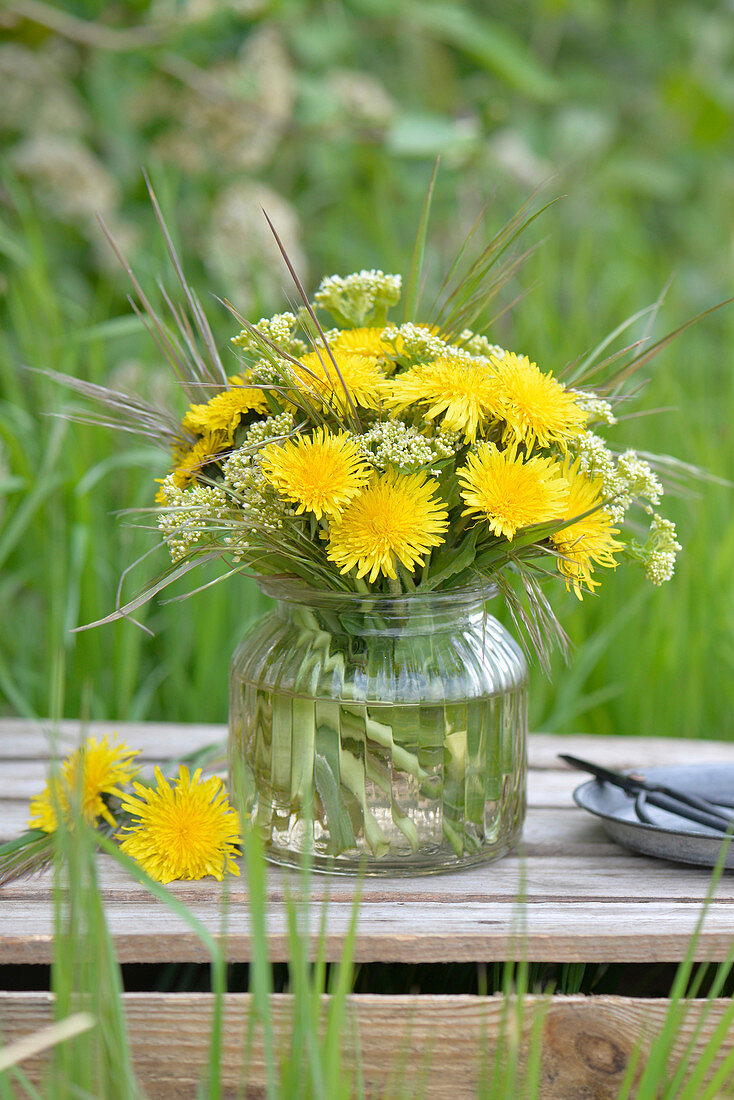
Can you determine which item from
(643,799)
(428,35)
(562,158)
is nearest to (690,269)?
(562,158)

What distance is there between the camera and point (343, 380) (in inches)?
27.2

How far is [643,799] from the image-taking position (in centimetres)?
85

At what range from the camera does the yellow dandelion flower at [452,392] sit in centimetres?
68

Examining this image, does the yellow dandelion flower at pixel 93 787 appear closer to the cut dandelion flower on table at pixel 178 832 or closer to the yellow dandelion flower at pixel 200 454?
the cut dandelion flower on table at pixel 178 832

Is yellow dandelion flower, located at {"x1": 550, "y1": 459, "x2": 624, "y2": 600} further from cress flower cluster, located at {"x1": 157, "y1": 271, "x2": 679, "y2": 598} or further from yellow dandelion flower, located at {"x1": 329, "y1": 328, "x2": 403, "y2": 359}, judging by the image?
yellow dandelion flower, located at {"x1": 329, "y1": 328, "x2": 403, "y2": 359}

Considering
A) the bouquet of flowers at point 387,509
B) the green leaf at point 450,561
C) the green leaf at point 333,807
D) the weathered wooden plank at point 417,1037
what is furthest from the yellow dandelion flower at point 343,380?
the weathered wooden plank at point 417,1037

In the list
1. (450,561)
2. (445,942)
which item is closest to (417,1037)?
(445,942)

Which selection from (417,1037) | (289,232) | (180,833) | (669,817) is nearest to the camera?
(417,1037)

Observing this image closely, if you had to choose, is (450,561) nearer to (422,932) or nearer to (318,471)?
(318,471)

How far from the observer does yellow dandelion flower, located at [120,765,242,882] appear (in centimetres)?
75

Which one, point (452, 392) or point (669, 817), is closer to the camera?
point (452, 392)

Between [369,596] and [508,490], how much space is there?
0.12 meters

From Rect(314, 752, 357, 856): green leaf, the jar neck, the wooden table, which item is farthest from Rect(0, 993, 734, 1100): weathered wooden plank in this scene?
the jar neck

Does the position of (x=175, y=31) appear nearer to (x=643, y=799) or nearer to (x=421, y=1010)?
(x=643, y=799)
